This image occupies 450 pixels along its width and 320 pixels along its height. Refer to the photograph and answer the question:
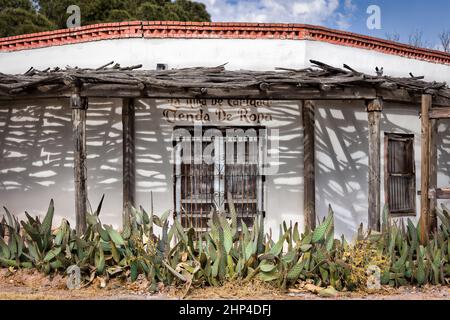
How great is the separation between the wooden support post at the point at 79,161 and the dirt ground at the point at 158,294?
0.90 meters

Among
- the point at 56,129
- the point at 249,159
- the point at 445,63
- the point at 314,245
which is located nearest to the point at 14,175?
the point at 56,129

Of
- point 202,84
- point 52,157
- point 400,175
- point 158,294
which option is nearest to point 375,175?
point 400,175

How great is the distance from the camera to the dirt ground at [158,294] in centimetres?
602

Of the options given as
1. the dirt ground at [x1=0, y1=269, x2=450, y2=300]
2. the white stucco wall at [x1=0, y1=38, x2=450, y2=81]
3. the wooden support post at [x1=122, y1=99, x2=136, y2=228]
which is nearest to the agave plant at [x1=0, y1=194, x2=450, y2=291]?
the dirt ground at [x1=0, y1=269, x2=450, y2=300]

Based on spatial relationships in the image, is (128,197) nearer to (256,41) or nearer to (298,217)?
(298,217)

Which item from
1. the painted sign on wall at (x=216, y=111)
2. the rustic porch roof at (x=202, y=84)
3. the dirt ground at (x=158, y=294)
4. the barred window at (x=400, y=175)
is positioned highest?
the rustic porch roof at (x=202, y=84)

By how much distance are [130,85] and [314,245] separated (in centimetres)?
346

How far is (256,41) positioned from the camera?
899 cm

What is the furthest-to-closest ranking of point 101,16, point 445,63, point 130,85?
point 101,16 → point 445,63 → point 130,85

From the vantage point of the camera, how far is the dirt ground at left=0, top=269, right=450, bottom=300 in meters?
6.02

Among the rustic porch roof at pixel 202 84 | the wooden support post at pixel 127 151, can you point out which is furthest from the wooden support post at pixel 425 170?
the wooden support post at pixel 127 151

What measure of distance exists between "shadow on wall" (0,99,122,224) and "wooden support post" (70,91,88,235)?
4.71 feet

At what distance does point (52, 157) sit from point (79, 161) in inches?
80.7

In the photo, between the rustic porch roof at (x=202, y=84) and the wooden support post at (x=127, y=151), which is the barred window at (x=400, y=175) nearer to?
the rustic porch roof at (x=202, y=84)
